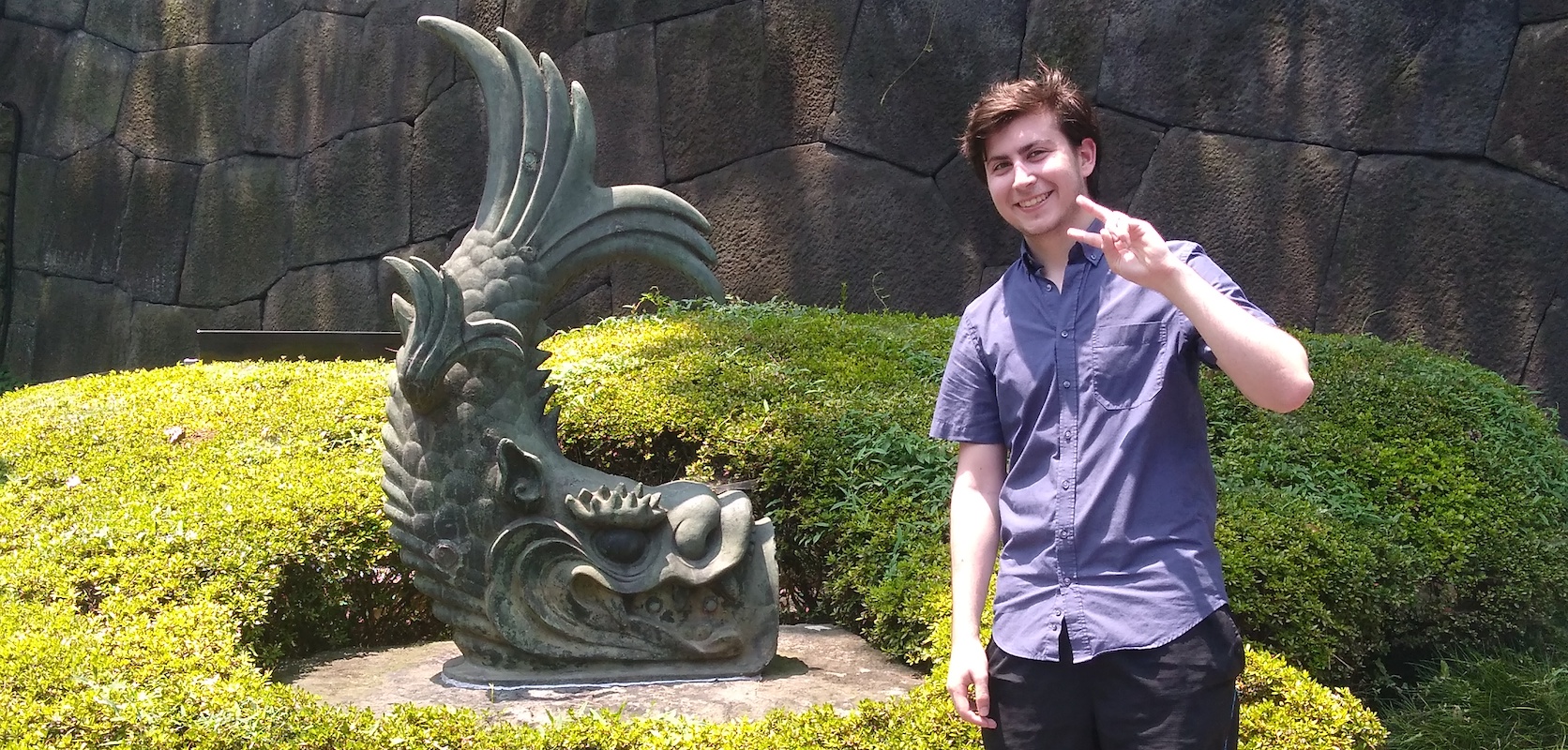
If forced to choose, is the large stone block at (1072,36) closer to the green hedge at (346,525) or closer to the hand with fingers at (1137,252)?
the green hedge at (346,525)

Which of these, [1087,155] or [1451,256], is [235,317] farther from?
[1087,155]

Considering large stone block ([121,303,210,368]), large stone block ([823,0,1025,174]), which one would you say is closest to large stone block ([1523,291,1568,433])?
large stone block ([823,0,1025,174])

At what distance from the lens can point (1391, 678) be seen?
3.94 meters

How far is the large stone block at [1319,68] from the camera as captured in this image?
5691mm

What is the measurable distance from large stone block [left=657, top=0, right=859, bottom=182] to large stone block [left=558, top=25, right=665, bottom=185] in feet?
0.31

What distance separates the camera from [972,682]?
1.89 meters

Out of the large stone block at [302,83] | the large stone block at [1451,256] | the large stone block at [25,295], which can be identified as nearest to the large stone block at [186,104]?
the large stone block at [302,83]

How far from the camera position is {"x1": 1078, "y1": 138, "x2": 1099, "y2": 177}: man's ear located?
1954 mm

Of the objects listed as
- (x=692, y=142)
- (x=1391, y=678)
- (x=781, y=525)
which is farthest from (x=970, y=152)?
(x=692, y=142)

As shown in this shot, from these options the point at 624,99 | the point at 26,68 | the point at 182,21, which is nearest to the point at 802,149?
the point at 624,99

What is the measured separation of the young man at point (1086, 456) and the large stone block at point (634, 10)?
225 inches

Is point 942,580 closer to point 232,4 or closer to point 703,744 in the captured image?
point 703,744

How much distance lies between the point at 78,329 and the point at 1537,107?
944 centimetres

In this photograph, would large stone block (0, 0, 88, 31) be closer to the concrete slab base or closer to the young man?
the concrete slab base
